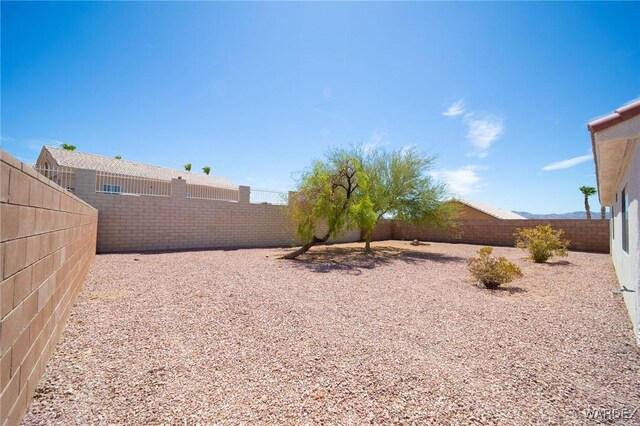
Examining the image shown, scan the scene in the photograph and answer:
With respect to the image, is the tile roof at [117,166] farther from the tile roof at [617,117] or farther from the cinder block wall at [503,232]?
the tile roof at [617,117]

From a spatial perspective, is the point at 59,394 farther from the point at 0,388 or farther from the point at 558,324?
the point at 558,324

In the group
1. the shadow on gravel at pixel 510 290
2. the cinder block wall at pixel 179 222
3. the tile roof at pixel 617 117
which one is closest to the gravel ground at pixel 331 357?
the shadow on gravel at pixel 510 290

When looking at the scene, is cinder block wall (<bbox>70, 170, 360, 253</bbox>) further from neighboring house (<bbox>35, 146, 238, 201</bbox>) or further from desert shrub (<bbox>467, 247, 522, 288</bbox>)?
desert shrub (<bbox>467, 247, 522, 288</bbox>)

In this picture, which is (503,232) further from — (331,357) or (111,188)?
(111,188)

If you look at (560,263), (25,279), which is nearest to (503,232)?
(560,263)

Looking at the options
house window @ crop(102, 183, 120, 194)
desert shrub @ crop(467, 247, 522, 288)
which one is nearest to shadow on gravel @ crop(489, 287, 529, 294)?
desert shrub @ crop(467, 247, 522, 288)

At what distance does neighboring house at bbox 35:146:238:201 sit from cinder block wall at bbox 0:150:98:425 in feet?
31.6

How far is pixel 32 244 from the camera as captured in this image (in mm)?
2150

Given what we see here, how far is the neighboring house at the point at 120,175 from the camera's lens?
11422 millimetres

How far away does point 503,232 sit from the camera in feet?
65.1

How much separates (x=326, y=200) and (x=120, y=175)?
883cm

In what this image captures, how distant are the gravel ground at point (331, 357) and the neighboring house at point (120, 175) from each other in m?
7.18

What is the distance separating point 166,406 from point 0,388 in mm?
1107

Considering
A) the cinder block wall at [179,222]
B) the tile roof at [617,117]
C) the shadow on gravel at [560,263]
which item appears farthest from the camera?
the cinder block wall at [179,222]
